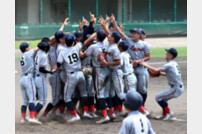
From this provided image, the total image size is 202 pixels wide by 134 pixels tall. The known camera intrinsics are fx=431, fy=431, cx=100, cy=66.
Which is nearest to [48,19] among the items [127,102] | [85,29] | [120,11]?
[120,11]

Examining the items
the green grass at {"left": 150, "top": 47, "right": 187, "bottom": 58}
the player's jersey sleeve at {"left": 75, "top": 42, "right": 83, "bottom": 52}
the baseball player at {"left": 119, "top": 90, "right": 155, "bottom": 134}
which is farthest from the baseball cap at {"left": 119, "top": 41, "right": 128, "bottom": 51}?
the green grass at {"left": 150, "top": 47, "right": 187, "bottom": 58}

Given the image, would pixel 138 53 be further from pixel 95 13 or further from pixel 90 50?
pixel 95 13

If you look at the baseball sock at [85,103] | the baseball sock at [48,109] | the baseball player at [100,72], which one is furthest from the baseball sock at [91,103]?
the baseball sock at [48,109]

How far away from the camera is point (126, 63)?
348 inches

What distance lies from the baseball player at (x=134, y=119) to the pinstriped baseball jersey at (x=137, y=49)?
4592mm

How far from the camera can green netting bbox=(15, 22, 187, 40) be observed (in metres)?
25.0

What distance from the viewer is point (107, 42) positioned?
363 inches

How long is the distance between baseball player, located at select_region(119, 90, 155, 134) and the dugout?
68.0 feet

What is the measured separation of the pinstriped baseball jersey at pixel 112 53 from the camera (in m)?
8.58

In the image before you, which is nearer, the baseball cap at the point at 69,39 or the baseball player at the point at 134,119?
the baseball player at the point at 134,119

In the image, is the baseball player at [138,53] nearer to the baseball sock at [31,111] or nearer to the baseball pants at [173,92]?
the baseball pants at [173,92]

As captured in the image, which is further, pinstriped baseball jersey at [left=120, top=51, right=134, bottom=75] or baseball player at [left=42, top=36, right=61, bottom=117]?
baseball player at [left=42, top=36, right=61, bottom=117]

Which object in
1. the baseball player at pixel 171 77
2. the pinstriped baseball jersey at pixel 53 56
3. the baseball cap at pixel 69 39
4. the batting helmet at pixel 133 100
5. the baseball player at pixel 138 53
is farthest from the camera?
the baseball player at pixel 138 53

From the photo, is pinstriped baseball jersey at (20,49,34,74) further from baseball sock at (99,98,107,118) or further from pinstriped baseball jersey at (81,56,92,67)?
baseball sock at (99,98,107,118)
